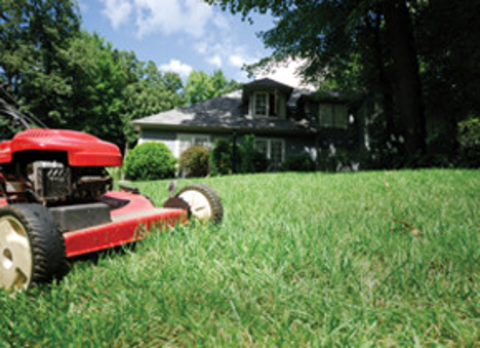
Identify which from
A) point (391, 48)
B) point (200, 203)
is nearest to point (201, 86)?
point (391, 48)

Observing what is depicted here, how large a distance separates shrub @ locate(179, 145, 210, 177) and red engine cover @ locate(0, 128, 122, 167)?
1256 cm

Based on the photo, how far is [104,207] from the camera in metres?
1.79

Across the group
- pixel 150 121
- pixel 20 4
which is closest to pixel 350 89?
pixel 150 121

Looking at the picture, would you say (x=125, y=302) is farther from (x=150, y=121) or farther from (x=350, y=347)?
(x=150, y=121)

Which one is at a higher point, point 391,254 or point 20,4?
point 20,4

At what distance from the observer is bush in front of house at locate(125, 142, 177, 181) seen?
527 inches

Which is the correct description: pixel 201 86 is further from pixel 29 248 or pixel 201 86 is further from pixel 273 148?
pixel 29 248

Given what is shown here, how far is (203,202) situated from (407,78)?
9881 millimetres

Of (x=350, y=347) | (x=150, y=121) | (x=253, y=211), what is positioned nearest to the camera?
(x=350, y=347)

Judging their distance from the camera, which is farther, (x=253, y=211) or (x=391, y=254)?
(x=253, y=211)

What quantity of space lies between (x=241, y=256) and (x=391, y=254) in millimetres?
874

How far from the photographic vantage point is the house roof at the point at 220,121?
16.1 meters

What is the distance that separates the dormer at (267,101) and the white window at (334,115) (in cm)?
241

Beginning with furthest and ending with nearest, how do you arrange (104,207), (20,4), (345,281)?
(20,4)
(104,207)
(345,281)
